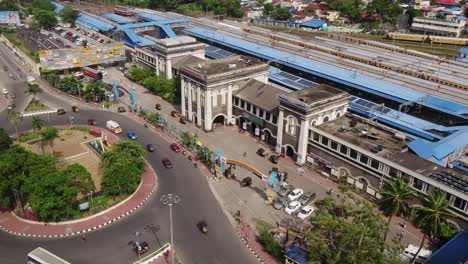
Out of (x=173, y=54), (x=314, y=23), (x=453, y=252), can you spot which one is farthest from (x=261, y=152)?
(x=314, y=23)

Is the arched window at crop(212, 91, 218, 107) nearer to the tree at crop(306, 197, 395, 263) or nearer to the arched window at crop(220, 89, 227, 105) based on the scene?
the arched window at crop(220, 89, 227, 105)

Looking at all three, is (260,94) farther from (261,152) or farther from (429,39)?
(429,39)

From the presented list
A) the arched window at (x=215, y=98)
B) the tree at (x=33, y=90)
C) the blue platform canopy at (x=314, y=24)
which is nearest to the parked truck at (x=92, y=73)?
the tree at (x=33, y=90)

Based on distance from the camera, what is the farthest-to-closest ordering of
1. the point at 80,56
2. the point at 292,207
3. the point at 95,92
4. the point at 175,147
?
the point at 80,56 → the point at 95,92 → the point at 175,147 → the point at 292,207

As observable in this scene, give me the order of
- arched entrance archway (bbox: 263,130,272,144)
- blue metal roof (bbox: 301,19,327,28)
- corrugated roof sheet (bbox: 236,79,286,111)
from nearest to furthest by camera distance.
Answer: corrugated roof sheet (bbox: 236,79,286,111) → arched entrance archway (bbox: 263,130,272,144) → blue metal roof (bbox: 301,19,327,28)

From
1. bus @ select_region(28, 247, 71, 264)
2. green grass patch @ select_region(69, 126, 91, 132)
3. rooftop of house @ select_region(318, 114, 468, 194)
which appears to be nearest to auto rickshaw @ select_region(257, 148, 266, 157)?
rooftop of house @ select_region(318, 114, 468, 194)

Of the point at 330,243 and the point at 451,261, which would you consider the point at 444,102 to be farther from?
the point at 330,243
